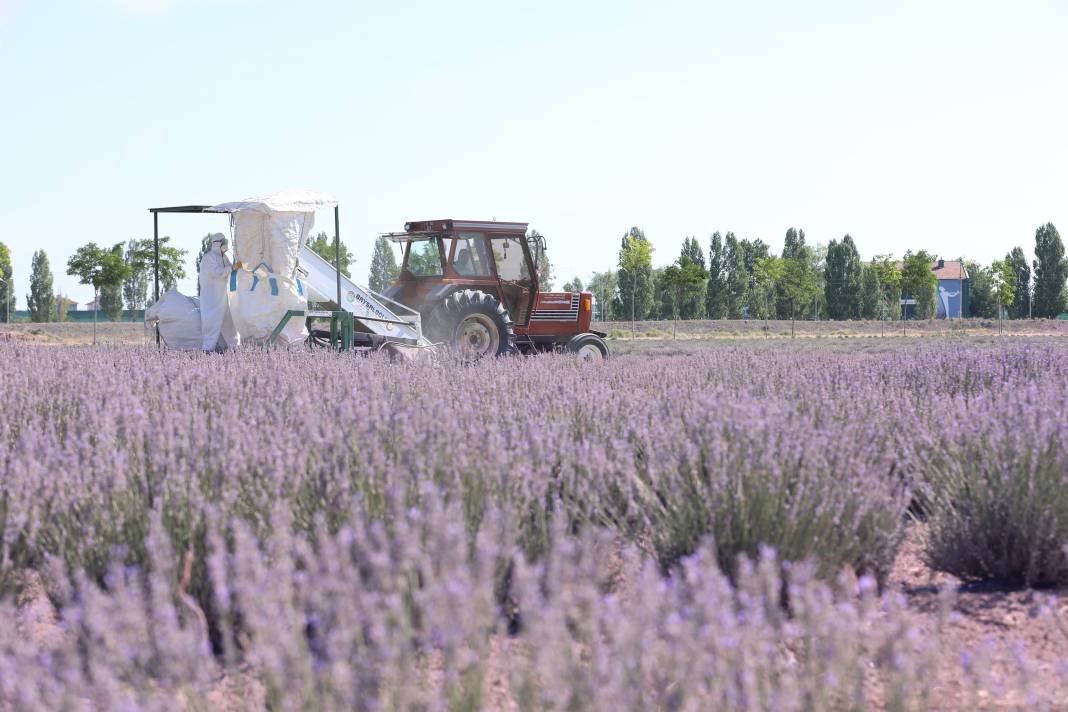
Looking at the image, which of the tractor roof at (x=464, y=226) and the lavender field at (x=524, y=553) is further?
the tractor roof at (x=464, y=226)

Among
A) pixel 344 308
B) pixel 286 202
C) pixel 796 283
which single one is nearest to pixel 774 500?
pixel 286 202

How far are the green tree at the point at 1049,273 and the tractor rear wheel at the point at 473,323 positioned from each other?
2274 inches

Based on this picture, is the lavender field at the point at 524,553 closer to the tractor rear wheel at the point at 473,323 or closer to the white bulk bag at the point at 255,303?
the white bulk bag at the point at 255,303

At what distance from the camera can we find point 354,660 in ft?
6.26

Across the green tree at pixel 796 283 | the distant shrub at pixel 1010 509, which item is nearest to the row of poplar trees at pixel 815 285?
the green tree at pixel 796 283

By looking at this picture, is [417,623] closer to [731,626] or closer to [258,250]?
[731,626]

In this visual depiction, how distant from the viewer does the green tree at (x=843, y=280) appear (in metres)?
59.0

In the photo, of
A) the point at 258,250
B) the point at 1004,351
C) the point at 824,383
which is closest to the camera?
the point at 824,383

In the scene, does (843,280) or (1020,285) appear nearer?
(843,280)

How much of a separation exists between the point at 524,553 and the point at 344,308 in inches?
318

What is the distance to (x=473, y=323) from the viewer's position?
36.9ft

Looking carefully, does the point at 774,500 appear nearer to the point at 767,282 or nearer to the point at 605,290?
the point at 767,282

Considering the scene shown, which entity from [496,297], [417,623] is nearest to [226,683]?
[417,623]

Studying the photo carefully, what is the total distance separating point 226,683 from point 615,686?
1337 mm
